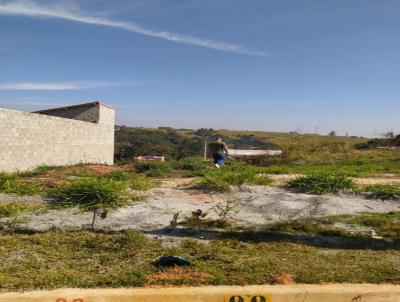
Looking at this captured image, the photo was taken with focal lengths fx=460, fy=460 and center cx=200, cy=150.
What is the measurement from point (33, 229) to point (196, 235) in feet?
6.99

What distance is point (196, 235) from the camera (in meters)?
5.95

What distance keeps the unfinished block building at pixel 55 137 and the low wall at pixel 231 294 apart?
933 centimetres

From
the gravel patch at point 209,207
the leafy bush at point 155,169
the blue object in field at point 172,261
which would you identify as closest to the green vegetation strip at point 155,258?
the blue object in field at point 172,261

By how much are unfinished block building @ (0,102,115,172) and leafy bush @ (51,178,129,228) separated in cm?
558

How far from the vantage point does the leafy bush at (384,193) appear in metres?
9.01

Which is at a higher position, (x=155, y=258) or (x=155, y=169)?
(x=155, y=169)

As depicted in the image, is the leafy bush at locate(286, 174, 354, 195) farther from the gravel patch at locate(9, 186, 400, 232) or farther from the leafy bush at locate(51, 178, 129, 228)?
the leafy bush at locate(51, 178, 129, 228)

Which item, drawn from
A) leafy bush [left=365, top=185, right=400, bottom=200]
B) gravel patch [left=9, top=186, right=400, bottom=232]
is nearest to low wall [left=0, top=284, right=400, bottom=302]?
gravel patch [left=9, top=186, right=400, bottom=232]

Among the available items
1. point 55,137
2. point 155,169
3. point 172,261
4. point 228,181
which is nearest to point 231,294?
point 172,261

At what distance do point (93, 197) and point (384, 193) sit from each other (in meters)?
5.67

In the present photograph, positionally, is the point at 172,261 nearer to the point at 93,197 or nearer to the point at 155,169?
the point at 93,197

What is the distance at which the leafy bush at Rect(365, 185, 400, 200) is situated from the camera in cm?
901

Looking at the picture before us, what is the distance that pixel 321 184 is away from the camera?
9633 mm

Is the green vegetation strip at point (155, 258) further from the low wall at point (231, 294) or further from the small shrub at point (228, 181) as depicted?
the small shrub at point (228, 181)
